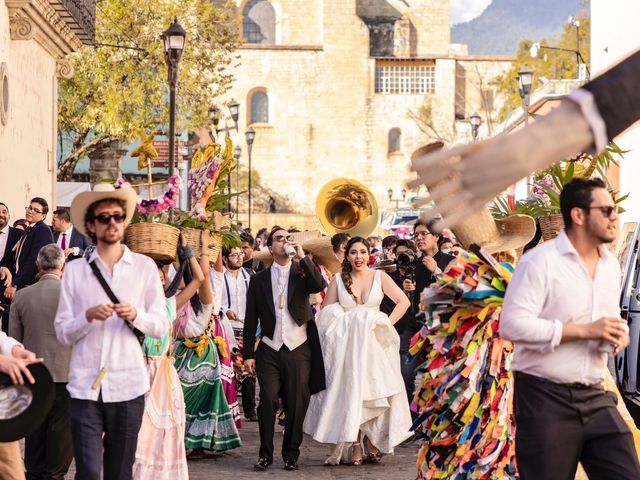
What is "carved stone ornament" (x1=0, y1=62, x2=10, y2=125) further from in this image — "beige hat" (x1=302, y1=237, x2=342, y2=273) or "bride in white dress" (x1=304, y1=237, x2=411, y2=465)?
"bride in white dress" (x1=304, y1=237, x2=411, y2=465)

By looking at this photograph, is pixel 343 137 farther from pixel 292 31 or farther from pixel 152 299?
pixel 152 299

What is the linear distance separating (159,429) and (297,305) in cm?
277

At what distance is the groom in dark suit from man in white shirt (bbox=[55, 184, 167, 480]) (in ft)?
14.7

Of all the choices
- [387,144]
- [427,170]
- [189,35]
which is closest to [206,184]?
[427,170]

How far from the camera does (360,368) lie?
Answer: 11.6 m

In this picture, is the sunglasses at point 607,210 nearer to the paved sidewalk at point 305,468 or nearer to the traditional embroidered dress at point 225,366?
the paved sidewalk at point 305,468

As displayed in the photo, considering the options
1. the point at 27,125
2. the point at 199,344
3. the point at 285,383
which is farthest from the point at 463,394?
the point at 27,125

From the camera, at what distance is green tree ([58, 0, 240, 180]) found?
31625mm

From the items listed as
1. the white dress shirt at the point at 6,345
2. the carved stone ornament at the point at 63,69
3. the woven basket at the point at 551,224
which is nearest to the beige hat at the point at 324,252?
the woven basket at the point at 551,224

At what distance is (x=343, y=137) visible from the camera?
8831 centimetres

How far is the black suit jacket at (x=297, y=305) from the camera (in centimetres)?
1153

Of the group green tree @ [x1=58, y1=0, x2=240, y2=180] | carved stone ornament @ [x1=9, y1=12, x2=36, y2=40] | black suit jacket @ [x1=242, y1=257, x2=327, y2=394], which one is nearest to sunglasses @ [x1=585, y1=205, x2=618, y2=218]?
black suit jacket @ [x1=242, y1=257, x2=327, y2=394]

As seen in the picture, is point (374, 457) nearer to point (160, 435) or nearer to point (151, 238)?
point (160, 435)

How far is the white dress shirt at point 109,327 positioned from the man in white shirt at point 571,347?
6.93ft
